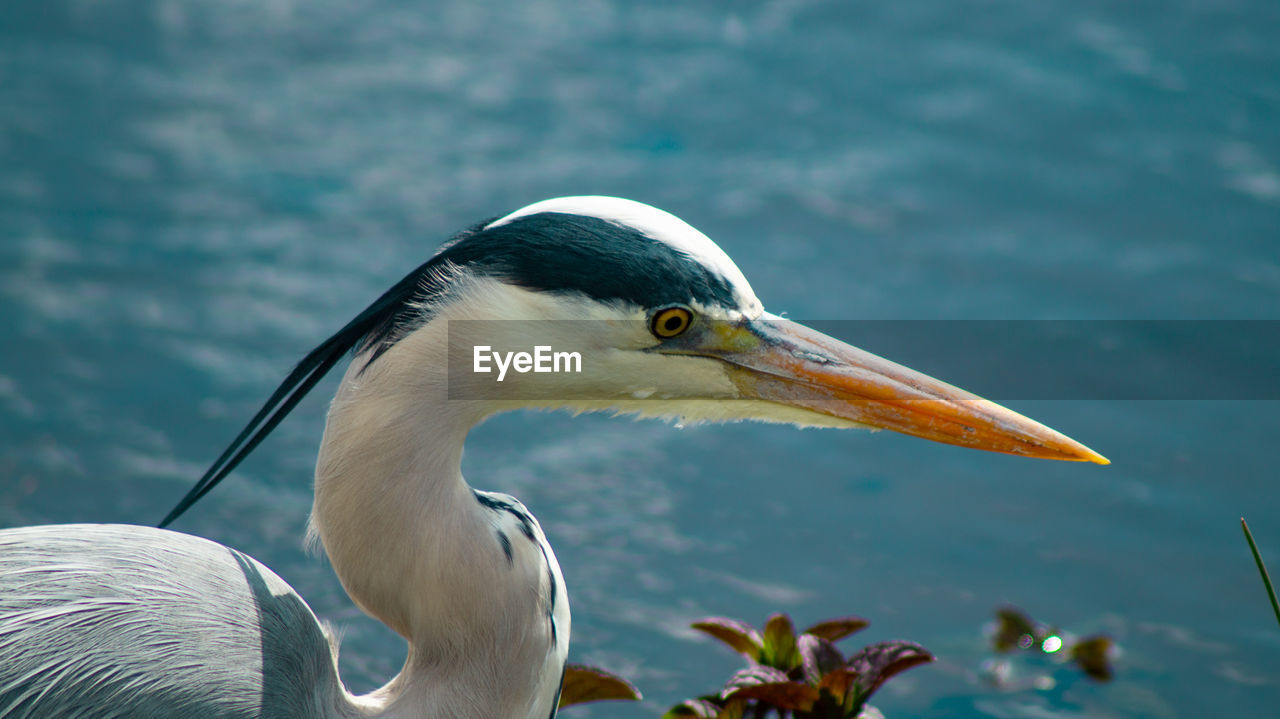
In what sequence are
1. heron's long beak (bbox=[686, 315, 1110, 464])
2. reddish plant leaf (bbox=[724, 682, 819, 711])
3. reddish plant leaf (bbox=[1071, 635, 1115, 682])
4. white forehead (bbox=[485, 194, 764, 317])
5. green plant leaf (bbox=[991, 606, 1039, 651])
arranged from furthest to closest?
green plant leaf (bbox=[991, 606, 1039, 651]), reddish plant leaf (bbox=[1071, 635, 1115, 682]), reddish plant leaf (bbox=[724, 682, 819, 711]), heron's long beak (bbox=[686, 315, 1110, 464]), white forehead (bbox=[485, 194, 764, 317])

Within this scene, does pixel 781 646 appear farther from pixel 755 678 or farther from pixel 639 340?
pixel 639 340

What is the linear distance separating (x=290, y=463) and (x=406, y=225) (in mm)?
1437

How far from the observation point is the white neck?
2227 mm

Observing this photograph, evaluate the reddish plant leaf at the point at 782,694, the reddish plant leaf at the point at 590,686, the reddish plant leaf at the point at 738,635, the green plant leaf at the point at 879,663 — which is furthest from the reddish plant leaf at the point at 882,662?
the reddish plant leaf at the point at 590,686

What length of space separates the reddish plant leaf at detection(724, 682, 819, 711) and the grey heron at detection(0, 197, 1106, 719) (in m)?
0.46

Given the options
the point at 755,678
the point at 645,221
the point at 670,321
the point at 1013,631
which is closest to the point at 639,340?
the point at 670,321

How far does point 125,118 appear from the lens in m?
6.05

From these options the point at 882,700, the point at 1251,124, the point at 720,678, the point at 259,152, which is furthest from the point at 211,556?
the point at 1251,124

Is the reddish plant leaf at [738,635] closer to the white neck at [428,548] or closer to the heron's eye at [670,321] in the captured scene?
the white neck at [428,548]

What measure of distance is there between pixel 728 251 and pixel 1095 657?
2.28 metres

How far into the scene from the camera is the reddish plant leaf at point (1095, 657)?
153 inches

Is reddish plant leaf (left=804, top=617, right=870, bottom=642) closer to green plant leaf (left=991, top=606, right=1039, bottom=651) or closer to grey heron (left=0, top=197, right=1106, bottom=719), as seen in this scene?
grey heron (left=0, top=197, right=1106, bottom=719)

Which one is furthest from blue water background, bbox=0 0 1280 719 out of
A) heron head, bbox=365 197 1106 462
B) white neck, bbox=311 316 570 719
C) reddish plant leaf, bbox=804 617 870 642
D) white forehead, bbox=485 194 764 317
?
white forehead, bbox=485 194 764 317

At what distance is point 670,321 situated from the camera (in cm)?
231
